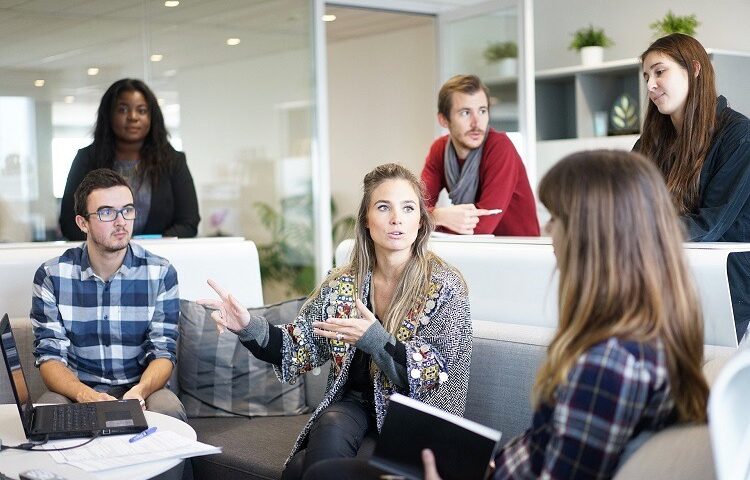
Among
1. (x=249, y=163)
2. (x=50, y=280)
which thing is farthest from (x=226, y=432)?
(x=249, y=163)

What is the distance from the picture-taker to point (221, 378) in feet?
10.9

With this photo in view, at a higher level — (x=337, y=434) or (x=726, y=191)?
(x=726, y=191)

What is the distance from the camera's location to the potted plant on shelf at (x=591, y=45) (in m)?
6.28

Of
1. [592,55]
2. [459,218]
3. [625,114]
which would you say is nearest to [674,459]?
[459,218]

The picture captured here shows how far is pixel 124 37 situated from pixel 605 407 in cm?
436

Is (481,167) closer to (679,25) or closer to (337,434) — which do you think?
(337,434)

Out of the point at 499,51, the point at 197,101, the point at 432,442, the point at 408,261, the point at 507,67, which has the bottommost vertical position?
the point at 432,442

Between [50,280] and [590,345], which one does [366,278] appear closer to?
[50,280]

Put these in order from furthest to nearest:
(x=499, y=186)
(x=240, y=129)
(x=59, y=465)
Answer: (x=240, y=129)
(x=499, y=186)
(x=59, y=465)

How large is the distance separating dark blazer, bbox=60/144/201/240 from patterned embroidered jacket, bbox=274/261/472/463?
66.5 inches

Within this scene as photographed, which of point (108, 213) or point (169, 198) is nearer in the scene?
point (108, 213)

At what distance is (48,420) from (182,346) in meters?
1.00

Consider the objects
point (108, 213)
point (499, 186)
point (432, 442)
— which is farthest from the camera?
point (499, 186)

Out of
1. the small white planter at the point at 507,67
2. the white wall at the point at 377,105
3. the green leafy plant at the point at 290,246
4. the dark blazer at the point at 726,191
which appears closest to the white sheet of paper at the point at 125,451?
the dark blazer at the point at 726,191
